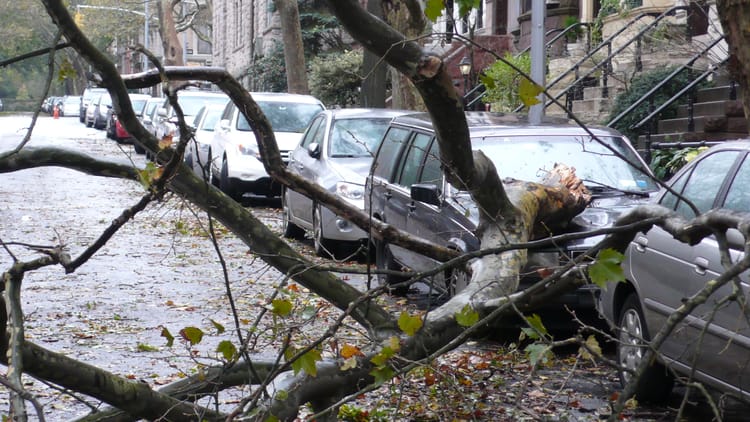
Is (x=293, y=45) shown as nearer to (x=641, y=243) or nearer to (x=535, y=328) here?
(x=641, y=243)

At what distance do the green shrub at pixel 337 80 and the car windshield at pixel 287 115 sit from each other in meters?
12.6

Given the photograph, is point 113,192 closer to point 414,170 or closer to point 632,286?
point 414,170

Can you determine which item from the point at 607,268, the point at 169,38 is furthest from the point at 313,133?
the point at 169,38

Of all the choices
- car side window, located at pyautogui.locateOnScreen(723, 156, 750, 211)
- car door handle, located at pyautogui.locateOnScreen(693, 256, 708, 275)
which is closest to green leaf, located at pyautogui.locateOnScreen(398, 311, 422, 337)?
car door handle, located at pyautogui.locateOnScreen(693, 256, 708, 275)

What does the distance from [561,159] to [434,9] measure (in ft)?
18.9

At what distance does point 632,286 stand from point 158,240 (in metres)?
9.46

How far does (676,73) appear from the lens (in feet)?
58.6

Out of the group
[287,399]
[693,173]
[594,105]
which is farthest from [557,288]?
[594,105]

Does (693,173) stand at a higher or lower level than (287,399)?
higher

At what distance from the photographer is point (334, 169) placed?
14.1m

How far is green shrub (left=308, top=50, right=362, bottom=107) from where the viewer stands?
33250 mm

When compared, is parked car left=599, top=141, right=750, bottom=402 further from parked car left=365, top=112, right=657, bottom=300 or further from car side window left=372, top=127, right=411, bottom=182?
car side window left=372, top=127, right=411, bottom=182

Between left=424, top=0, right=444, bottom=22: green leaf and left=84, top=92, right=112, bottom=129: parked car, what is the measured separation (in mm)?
50382

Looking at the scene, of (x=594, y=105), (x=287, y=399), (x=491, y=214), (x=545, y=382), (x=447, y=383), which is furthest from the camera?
(x=594, y=105)
